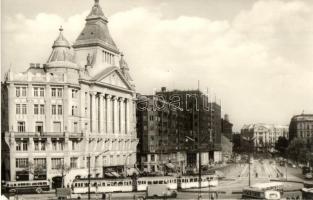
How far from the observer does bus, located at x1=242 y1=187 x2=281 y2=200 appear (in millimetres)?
44688

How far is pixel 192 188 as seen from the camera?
58.5m

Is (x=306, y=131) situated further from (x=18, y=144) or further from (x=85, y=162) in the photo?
(x=18, y=144)

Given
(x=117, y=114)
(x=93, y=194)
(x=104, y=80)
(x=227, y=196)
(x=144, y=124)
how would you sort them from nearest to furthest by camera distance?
1. (x=227, y=196)
2. (x=93, y=194)
3. (x=104, y=80)
4. (x=117, y=114)
5. (x=144, y=124)

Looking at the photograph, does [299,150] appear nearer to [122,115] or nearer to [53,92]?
[122,115]

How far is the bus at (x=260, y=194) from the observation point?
4469cm

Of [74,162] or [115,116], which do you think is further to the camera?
[115,116]

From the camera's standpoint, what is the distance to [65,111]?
65562 millimetres

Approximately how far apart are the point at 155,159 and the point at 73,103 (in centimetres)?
3399

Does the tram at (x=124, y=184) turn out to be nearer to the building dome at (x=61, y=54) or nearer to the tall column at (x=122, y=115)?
the building dome at (x=61, y=54)

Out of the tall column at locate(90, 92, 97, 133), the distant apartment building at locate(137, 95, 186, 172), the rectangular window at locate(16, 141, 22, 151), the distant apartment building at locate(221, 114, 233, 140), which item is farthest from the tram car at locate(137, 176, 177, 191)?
the distant apartment building at locate(221, 114, 233, 140)

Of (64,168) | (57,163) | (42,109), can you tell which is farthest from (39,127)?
(64,168)

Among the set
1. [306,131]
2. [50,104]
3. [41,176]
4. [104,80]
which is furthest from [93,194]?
[306,131]

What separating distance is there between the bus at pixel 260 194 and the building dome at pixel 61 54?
2977cm

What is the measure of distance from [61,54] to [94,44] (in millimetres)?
8384
